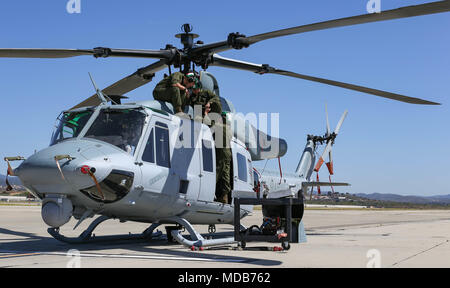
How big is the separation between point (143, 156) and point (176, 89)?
1932 mm

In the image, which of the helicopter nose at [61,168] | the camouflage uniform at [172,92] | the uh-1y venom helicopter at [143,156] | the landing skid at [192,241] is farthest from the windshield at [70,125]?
the landing skid at [192,241]

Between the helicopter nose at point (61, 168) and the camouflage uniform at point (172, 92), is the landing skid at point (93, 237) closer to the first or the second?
the helicopter nose at point (61, 168)

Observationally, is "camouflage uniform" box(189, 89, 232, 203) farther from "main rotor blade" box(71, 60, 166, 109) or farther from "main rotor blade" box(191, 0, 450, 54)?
"main rotor blade" box(71, 60, 166, 109)

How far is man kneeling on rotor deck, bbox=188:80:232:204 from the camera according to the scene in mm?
10203

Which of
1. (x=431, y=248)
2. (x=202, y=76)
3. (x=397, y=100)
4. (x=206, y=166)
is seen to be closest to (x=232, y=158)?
(x=206, y=166)

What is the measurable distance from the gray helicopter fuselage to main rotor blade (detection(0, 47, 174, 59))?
1.11 meters

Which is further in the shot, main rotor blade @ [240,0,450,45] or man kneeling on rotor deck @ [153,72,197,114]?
man kneeling on rotor deck @ [153,72,197,114]

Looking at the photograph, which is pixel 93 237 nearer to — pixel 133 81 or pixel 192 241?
pixel 192 241

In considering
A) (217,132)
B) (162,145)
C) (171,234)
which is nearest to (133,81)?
(217,132)

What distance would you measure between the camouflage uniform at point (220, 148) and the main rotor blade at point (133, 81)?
113 cm

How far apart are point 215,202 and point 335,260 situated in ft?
11.5

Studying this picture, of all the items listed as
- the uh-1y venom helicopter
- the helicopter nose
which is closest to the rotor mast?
the uh-1y venom helicopter

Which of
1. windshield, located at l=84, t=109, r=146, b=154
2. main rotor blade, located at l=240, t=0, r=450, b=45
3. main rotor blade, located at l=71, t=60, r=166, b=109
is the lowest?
windshield, located at l=84, t=109, r=146, b=154
